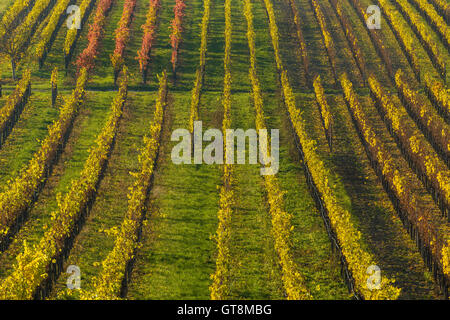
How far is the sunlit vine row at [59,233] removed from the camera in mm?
26797

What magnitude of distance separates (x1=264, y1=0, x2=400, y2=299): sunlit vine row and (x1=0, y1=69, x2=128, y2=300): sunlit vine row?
12.3 meters

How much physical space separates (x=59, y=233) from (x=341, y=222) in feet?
45.2

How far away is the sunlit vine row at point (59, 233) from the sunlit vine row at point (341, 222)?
12259 mm

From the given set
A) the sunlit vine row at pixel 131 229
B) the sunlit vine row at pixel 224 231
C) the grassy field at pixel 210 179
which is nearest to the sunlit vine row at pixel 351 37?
the grassy field at pixel 210 179

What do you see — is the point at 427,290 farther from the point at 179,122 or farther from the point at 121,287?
the point at 179,122

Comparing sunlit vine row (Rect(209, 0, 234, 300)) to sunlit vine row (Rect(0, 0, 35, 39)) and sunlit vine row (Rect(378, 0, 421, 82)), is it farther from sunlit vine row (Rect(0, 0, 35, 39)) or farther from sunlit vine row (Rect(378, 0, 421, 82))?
sunlit vine row (Rect(0, 0, 35, 39))

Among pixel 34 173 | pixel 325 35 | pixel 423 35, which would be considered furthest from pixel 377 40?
pixel 34 173

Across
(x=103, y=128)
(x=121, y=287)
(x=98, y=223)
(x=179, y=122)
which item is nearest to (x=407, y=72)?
(x=179, y=122)

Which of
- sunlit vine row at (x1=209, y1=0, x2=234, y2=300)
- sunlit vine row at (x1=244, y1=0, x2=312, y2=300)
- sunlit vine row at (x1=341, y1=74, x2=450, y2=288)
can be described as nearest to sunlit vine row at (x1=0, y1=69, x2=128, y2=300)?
sunlit vine row at (x1=209, y1=0, x2=234, y2=300)

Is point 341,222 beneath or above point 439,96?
above

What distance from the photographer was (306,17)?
6606 cm

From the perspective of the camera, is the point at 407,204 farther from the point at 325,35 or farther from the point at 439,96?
the point at 325,35

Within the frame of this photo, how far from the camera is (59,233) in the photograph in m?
31.0

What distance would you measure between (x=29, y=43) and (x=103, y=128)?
20.2 meters
